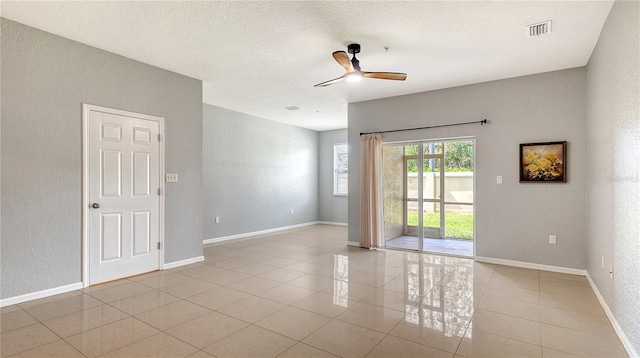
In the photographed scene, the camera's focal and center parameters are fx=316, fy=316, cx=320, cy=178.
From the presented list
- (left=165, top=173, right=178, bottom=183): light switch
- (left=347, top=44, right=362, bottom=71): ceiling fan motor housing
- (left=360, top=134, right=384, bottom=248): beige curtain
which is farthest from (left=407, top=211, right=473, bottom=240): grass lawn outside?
(left=165, top=173, right=178, bottom=183): light switch

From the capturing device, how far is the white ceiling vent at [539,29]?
10.5ft

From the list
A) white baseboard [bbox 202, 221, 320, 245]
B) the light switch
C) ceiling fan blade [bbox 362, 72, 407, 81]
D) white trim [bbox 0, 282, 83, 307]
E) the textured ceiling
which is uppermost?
the textured ceiling

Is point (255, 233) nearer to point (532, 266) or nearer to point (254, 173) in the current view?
point (254, 173)

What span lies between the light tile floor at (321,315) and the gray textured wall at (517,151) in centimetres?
43

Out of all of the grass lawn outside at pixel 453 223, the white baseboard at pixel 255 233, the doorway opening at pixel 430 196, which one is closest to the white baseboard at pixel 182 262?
the white baseboard at pixel 255 233

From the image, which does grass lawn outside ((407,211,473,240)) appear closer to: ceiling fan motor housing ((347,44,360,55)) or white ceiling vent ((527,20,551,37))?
white ceiling vent ((527,20,551,37))

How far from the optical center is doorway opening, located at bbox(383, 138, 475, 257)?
209 inches

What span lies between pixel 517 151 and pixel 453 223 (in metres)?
1.57

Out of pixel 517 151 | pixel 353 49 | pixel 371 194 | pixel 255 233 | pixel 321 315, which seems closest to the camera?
pixel 321 315

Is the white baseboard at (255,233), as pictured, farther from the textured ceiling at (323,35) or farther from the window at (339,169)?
the textured ceiling at (323,35)

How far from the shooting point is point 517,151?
4.73m

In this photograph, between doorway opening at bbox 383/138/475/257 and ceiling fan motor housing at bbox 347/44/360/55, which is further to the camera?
doorway opening at bbox 383/138/475/257

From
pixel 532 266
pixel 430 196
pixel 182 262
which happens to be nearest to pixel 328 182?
pixel 430 196

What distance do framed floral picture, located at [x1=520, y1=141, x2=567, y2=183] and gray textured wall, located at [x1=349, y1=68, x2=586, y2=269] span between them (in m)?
0.08
